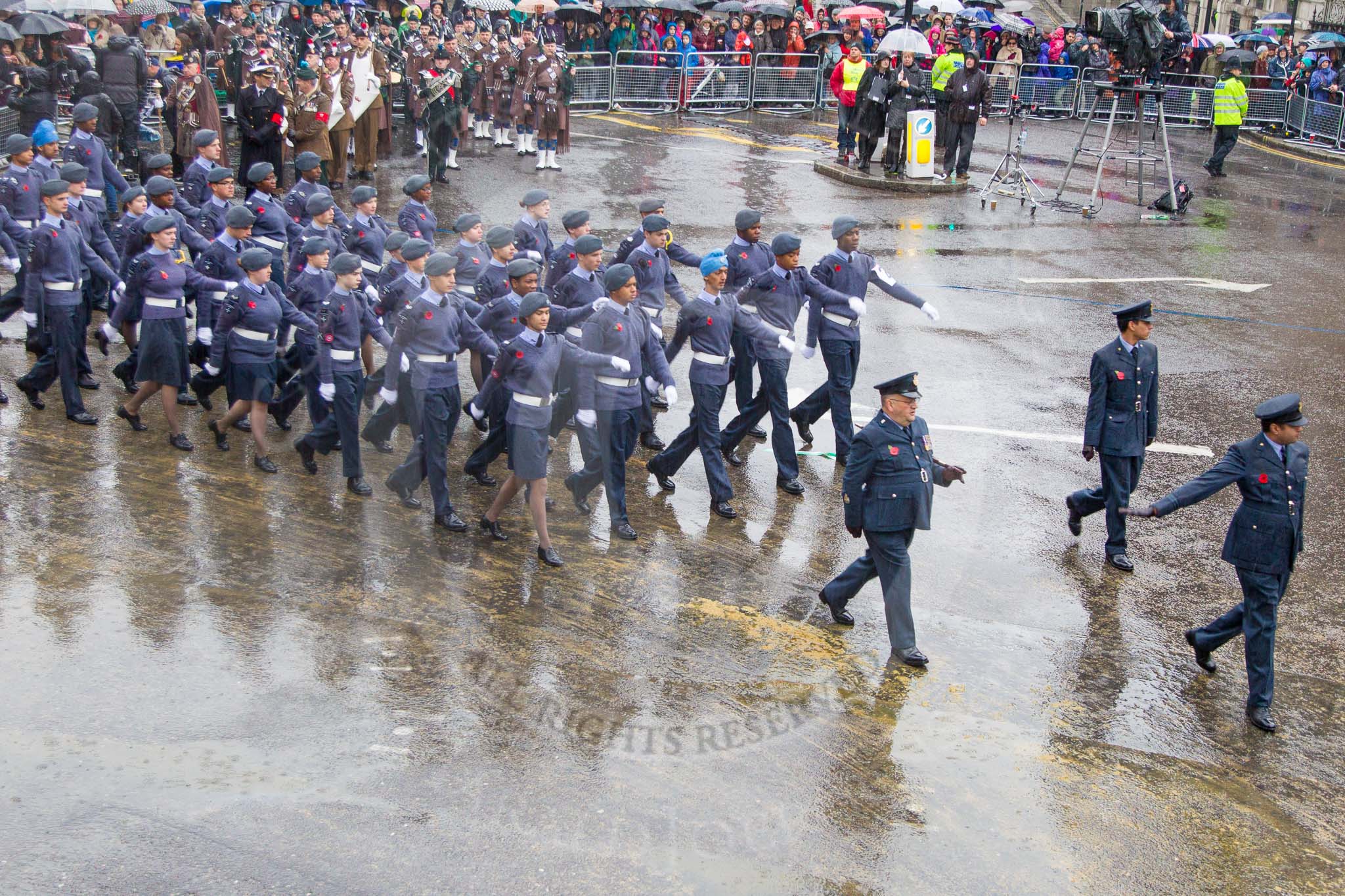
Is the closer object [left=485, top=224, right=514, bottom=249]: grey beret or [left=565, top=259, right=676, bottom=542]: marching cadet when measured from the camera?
[left=565, top=259, right=676, bottom=542]: marching cadet

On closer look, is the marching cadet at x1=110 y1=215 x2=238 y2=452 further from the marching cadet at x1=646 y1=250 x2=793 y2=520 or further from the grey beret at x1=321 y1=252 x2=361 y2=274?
the marching cadet at x1=646 y1=250 x2=793 y2=520

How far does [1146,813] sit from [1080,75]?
27.5m

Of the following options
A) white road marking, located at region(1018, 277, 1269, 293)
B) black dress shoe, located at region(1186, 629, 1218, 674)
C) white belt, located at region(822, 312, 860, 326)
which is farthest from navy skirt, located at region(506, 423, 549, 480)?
white road marking, located at region(1018, 277, 1269, 293)

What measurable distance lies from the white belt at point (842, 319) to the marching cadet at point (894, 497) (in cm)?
299

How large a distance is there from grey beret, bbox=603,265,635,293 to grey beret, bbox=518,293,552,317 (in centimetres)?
75

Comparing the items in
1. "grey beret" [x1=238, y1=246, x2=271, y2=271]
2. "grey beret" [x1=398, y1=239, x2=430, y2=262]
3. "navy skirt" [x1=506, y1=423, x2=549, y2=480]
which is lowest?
"navy skirt" [x1=506, y1=423, x2=549, y2=480]

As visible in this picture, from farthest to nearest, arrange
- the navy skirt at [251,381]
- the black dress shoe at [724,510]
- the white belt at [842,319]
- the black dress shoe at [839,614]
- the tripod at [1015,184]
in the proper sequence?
1. the tripod at [1015,184]
2. the white belt at [842,319]
3. the navy skirt at [251,381]
4. the black dress shoe at [724,510]
5. the black dress shoe at [839,614]

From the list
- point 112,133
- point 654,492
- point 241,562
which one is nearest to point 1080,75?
point 112,133

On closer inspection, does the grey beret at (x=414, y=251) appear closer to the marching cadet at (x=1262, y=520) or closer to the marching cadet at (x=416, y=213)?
the marching cadet at (x=416, y=213)

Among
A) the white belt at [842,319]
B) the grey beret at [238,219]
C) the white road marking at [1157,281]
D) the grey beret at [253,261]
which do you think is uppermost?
the grey beret at [238,219]

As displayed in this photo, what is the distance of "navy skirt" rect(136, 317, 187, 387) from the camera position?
34.4ft

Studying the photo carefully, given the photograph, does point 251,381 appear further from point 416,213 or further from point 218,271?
point 416,213

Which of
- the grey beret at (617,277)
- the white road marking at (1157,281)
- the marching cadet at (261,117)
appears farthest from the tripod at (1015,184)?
the grey beret at (617,277)

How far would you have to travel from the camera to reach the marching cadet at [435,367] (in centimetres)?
948
